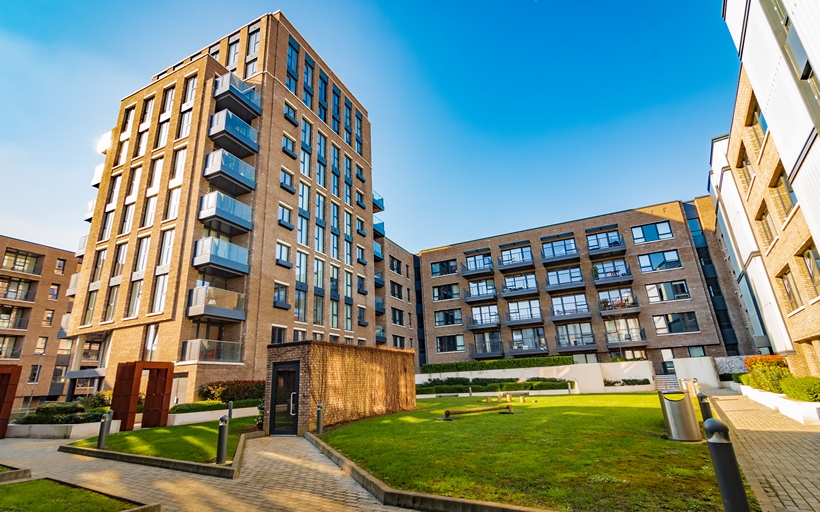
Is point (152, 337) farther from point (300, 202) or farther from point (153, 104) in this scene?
point (153, 104)

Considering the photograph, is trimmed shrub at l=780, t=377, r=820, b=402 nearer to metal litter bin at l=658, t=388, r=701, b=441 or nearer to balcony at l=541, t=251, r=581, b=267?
metal litter bin at l=658, t=388, r=701, b=441

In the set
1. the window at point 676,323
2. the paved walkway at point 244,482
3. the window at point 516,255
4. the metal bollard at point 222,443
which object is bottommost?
the paved walkway at point 244,482

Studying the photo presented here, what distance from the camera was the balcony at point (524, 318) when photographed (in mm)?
42812

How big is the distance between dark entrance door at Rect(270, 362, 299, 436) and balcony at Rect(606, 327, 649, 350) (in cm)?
3462

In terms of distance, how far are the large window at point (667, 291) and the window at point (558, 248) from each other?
8276 millimetres

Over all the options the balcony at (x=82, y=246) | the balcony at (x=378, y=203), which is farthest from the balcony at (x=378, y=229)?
the balcony at (x=82, y=246)

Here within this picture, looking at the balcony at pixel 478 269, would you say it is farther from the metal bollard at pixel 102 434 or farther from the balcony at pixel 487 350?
the metal bollard at pixel 102 434

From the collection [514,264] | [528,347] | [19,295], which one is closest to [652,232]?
[514,264]

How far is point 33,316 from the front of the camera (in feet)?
144

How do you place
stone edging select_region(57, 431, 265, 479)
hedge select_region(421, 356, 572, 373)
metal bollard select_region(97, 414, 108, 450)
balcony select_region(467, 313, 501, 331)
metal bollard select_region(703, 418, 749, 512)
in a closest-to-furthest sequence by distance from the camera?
1. metal bollard select_region(703, 418, 749, 512)
2. stone edging select_region(57, 431, 265, 479)
3. metal bollard select_region(97, 414, 108, 450)
4. hedge select_region(421, 356, 572, 373)
5. balcony select_region(467, 313, 501, 331)

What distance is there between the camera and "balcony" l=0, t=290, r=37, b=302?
42.8 m

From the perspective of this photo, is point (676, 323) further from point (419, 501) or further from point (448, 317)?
point (419, 501)

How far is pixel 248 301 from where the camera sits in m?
25.6

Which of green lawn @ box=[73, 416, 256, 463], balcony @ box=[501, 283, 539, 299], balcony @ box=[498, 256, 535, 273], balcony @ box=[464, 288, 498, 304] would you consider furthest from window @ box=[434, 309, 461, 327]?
green lawn @ box=[73, 416, 256, 463]
